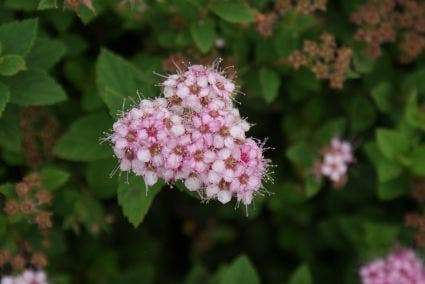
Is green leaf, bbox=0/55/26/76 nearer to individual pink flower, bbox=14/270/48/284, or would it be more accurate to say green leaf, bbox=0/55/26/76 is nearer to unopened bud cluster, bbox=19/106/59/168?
unopened bud cluster, bbox=19/106/59/168

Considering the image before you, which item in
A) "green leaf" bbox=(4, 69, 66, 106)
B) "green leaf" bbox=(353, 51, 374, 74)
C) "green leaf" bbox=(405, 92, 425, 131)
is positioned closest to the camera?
"green leaf" bbox=(4, 69, 66, 106)

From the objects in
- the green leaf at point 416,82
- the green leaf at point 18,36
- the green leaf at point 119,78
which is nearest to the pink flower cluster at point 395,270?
the green leaf at point 416,82

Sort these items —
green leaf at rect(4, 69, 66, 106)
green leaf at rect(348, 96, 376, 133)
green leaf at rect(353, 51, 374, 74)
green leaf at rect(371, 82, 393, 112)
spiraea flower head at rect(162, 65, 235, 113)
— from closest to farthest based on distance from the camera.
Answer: spiraea flower head at rect(162, 65, 235, 113)
green leaf at rect(4, 69, 66, 106)
green leaf at rect(353, 51, 374, 74)
green leaf at rect(371, 82, 393, 112)
green leaf at rect(348, 96, 376, 133)

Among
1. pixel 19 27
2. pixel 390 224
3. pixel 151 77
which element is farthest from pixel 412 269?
pixel 19 27

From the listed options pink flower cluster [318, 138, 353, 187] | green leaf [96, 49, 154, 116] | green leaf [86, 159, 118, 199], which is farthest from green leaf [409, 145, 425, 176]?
green leaf [86, 159, 118, 199]

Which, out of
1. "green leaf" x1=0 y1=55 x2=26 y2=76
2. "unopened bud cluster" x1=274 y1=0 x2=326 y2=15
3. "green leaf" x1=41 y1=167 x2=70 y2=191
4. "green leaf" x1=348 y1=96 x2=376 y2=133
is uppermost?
"unopened bud cluster" x1=274 y1=0 x2=326 y2=15

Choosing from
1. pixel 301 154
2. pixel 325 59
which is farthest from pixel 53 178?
pixel 325 59

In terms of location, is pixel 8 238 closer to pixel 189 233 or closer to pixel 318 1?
pixel 189 233
